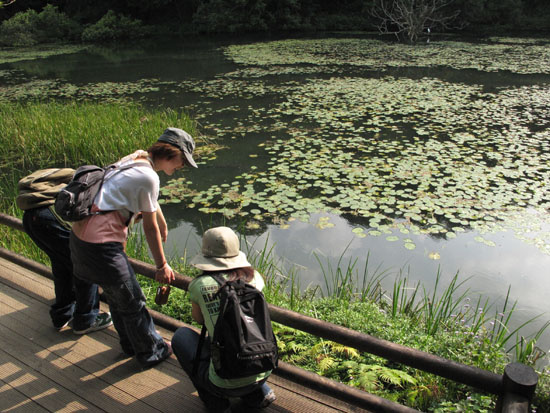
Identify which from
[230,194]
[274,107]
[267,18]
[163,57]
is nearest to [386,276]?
[230,194]

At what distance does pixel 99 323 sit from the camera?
2.32 m

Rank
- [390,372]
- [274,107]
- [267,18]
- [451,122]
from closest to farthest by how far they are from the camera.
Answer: [390,372] → [451,122] → [274,107] → [267,18]

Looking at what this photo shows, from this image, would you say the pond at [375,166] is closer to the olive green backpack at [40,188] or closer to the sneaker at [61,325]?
the sneaker at [61,325]

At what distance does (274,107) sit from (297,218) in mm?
5002

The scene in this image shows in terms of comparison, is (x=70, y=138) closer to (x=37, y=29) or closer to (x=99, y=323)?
(x=99, y=323)

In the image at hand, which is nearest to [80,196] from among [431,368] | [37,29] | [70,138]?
[431,368]

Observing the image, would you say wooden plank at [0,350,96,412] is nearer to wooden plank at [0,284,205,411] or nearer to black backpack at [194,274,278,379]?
wooden plank at [0,284,205,411]

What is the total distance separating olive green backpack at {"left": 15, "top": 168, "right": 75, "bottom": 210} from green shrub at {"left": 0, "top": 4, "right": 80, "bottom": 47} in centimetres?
2663

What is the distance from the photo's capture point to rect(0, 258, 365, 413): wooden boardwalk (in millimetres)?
1814

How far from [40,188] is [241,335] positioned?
4.54 ft

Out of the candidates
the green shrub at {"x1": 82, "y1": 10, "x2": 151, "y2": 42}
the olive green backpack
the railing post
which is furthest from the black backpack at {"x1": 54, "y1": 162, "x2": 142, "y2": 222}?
the green shrub at {"x1": 82, "y1": 10, "x2": 151, "y2": 42}

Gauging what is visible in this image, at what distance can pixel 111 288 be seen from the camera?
1866 millimetres

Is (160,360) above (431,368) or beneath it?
beneath

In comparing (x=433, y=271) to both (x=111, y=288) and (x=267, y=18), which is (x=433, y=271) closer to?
(x=111, y=288)
